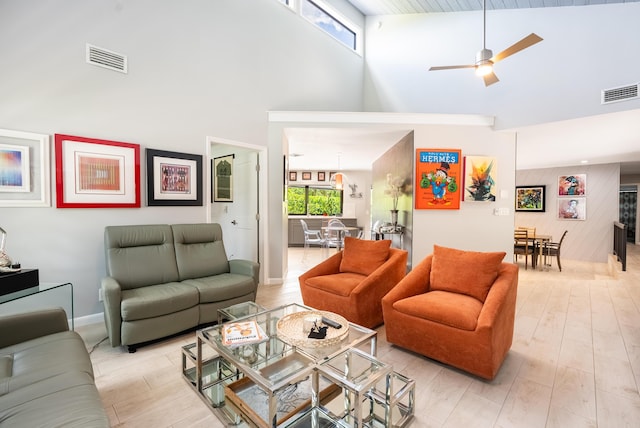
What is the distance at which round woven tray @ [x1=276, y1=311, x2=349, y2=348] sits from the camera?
64.4 inches

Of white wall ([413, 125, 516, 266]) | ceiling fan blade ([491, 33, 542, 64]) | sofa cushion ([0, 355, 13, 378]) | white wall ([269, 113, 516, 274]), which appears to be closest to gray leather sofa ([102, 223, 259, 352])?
sofa cushion ([0, 355, 13, 378])

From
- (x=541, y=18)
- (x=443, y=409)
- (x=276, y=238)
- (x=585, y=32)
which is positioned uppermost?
(x=541, y=18)

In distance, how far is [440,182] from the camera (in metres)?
4.28

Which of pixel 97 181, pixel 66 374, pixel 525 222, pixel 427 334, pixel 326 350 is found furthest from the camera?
pixel 525 222

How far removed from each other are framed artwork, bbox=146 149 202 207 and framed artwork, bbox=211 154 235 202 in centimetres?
110

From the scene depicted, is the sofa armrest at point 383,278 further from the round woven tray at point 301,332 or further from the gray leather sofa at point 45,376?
the gray leather sofa at point 45,376

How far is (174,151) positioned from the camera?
3.38 m

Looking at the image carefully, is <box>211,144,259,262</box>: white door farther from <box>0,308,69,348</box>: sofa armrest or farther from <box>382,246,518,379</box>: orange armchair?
<box>0,308,69,348</box>: sofa armrest

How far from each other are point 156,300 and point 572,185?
29.7ft

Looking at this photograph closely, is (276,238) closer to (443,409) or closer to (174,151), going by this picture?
(174,151)

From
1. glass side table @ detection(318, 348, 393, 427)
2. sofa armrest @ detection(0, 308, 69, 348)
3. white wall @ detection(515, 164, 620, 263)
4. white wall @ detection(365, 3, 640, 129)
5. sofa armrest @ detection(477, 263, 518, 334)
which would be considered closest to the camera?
glass side table @ detection(318, 348, 393, 427)

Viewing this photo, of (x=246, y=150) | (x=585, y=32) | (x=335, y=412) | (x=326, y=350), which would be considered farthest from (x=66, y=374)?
(x=585, y=32)

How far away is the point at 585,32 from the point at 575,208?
4865 millimetres

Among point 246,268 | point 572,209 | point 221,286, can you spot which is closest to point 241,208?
point 246,268
